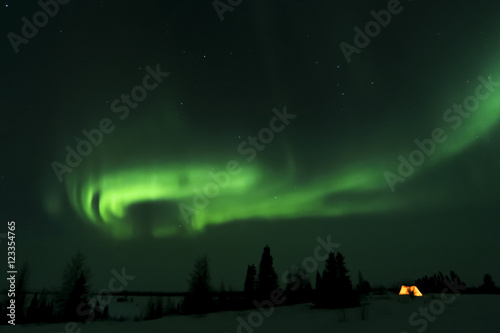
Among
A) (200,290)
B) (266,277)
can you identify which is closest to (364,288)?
(266,277)

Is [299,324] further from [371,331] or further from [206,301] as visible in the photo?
[206,301]

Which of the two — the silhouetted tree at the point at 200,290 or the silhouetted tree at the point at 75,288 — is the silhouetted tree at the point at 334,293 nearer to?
the silhouetted tree at the point at 200,290

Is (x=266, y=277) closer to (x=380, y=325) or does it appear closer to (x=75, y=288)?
(x=75, y=288)

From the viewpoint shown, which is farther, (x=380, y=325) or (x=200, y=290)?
(x=200, y=290)

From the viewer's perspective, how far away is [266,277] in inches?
1545

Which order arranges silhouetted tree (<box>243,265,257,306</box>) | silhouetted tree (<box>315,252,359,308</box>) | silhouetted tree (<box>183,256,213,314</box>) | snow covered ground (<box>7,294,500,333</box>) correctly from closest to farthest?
snow covered ground (<box>7,294,500,333</box>) < silhouetted tree (<box>315,252,359,308</box>) < silhouetted tree (<box>183,256,213,314</box>) < silhouetted tree (<box>243,265,257,306</box>)

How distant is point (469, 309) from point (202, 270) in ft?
86.2

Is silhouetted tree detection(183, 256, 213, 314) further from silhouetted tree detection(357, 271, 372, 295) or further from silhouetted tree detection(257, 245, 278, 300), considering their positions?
silhouetted tree detection(357, 271, 372, 295)

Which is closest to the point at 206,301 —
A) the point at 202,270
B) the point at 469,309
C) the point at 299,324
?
the point at 202,270

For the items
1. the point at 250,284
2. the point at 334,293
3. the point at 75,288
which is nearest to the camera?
the point at 334,293

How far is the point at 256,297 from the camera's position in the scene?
3619 centimetres

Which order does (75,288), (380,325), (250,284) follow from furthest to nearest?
(250,284) → (75,288) → (380,325)

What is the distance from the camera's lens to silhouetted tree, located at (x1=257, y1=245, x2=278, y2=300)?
1476 inches

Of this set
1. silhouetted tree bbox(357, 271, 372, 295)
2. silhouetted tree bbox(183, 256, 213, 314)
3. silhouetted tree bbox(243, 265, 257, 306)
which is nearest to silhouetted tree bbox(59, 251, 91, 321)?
silhouetted tree bbox(183, 256, 213, 314)
